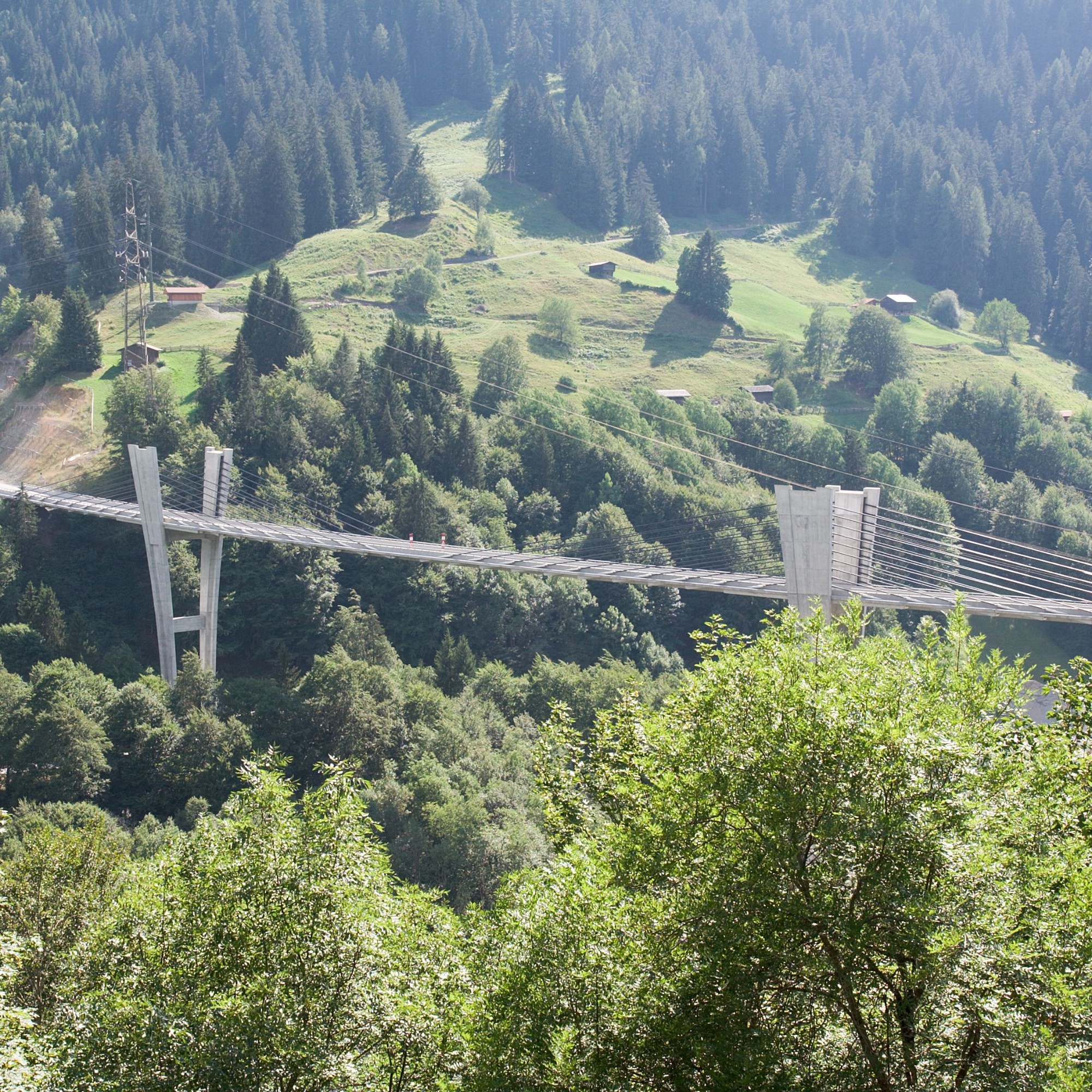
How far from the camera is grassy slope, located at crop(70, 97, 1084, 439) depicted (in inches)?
2758

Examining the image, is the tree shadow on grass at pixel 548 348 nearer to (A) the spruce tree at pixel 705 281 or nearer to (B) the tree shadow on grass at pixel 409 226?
(A) the spruce tree at pixel 705 281

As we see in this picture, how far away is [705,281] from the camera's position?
8506 centimetres

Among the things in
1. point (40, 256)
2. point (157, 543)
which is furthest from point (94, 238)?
point (157, 543)

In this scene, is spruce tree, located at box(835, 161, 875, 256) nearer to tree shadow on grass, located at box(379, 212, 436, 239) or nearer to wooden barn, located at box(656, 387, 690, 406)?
tree shadow on grass, located at box(379, 212, 436, 239)

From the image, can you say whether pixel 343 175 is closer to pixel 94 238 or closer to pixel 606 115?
pixel 94 238

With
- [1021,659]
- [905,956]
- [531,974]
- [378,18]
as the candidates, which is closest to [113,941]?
[531,974]

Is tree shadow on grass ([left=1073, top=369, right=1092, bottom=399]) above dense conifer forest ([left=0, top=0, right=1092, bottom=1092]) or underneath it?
underneath

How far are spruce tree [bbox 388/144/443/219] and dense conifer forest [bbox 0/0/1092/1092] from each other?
1.41 ft

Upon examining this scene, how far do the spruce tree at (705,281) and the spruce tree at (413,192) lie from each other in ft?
57.9

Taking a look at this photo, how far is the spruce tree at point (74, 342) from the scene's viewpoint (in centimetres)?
5772

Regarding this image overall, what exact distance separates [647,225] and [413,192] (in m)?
19.3

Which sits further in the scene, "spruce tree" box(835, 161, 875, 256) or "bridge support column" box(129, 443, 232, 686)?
"spruce tree" box(835, 161, 875, 256)

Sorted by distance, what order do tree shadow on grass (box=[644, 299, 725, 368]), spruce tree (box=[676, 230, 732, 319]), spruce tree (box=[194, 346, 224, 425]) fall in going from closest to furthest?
spruce tree (box=[194, 346, 224, 425]) < tree shadow on grass (box=[644, 299, 725, 368]) < spruce tree (box=[676, 230, 732, 319])

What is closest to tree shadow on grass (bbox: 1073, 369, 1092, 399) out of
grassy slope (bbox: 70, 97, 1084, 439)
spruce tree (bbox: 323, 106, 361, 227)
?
grassy slope (bbox: 70, 97, 1084, 439)
